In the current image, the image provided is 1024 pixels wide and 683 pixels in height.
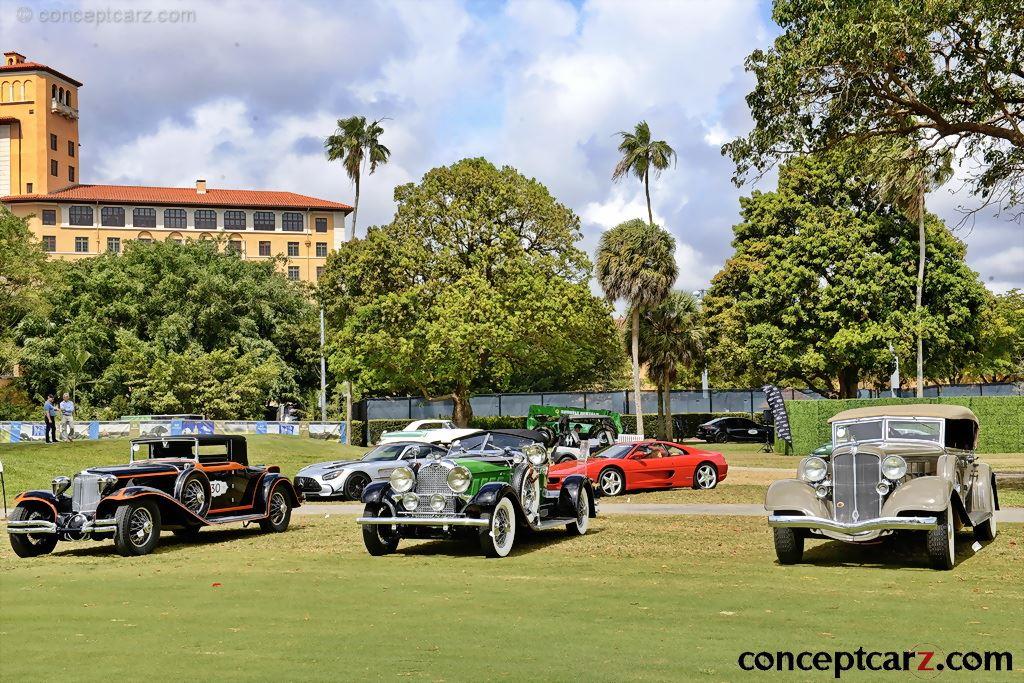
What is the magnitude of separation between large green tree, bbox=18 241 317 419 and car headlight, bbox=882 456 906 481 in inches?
2101

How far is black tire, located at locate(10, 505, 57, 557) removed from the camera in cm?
1619

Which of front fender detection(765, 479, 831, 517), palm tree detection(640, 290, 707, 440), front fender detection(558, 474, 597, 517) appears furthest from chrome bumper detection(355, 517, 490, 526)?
palm tree detection(640, 290, 707, 440)

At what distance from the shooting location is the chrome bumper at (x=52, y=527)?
15930 millimetres

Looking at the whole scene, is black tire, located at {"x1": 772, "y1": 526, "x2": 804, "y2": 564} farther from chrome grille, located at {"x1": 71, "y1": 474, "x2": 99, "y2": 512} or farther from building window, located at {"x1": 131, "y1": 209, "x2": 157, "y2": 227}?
building window, located at {"x1": 131, "y1": 209, "x2": 157, "y2": 227}

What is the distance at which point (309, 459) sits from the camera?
40.6 m

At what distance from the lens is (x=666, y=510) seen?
72.2ft

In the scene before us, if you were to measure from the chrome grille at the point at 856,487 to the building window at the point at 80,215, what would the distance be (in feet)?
387

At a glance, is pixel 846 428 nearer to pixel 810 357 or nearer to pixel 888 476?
pixel 888 476

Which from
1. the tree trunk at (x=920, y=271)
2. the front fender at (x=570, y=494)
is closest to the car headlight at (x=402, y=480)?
the front fender at (x=570, y=494)

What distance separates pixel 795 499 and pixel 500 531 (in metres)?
4.00

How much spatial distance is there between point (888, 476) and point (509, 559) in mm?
4994

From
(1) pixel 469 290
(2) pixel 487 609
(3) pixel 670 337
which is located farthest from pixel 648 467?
(3) pixel 670 337

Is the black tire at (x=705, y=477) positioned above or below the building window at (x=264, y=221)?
below

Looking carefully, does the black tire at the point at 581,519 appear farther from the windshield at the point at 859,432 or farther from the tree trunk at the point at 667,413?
the tree trunk at the point at 667,413
